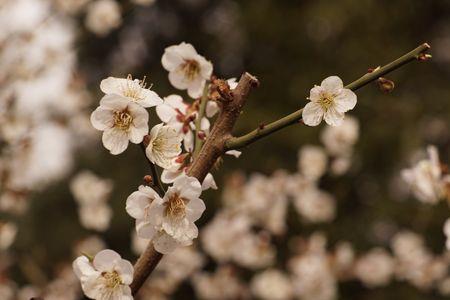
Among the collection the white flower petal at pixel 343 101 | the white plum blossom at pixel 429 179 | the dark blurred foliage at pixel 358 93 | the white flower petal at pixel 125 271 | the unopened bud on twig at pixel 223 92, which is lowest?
the white flower petal at pixel 125 271

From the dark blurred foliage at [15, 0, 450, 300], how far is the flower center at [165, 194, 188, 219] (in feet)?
6.70

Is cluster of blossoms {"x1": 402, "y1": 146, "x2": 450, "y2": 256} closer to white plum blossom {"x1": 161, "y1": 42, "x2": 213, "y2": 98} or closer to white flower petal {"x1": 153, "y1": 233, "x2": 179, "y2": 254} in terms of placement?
white plum blossom {"x1": 161, "y1": 42, "x2": 213, "y2": 98}

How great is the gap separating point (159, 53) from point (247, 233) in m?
6.04

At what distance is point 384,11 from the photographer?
5.10 metres

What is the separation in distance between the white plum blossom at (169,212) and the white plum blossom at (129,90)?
0.48ft

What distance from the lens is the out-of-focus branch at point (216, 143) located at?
0.96 m

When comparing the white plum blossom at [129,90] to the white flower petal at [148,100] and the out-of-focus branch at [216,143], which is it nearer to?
the white flower petal at [148,100]

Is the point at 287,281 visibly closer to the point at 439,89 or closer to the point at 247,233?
the point at 247,233

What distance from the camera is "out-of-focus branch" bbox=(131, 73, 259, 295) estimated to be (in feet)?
3.16

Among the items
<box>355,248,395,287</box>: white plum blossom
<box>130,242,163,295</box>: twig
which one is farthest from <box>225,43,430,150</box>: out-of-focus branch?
<box>355,248,395,287</box>: white plum blossom

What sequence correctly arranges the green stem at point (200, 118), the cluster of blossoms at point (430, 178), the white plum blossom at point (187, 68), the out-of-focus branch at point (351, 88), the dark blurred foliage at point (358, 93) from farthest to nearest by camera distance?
1. the dark blurred foliage at point (358, 93)
2. the cluster of blossoms at point (430, 178)
3. the white plum blossom at point (187, 68)
4. the green stem at point (200, 118)
5. the out-of-focus branch at point (351, 88)

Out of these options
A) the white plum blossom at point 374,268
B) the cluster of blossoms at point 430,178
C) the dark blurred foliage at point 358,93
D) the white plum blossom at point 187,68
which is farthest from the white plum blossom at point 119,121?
the white plum blossom at point 374,268

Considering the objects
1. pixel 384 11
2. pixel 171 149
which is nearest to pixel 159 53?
pixel 384 11

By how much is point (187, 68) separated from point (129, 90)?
23cm
